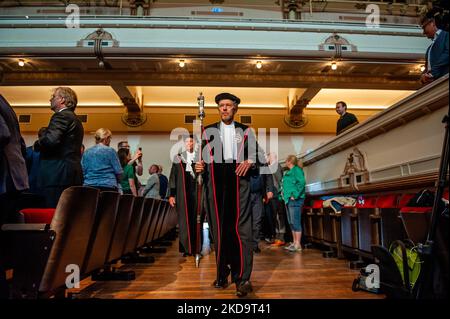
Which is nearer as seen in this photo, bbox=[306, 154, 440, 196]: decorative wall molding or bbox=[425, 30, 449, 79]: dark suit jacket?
bbox=[425, 30, 449, 79]: dark suit jacket

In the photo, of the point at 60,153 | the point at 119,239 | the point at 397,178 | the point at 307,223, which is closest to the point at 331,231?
the point at 307,223

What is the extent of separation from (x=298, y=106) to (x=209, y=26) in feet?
12.4

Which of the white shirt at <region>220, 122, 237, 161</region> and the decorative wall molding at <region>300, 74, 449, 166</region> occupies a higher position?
the decorative wall molding at <region>300, 74, 449, 166</region>

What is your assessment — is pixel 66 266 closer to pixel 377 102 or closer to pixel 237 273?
pixel 237 273

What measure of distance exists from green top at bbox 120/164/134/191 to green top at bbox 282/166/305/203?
217 cm

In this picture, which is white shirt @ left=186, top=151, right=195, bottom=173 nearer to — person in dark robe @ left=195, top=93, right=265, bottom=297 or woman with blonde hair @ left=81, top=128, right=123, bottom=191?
woman with blonde hair @ left=81, top=128, right=123, bottom=191

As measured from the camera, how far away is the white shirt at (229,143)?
2.57 metres

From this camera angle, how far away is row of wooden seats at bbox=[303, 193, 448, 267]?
5.72ft

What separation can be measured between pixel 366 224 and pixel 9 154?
9.24ft

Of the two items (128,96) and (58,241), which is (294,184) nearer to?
(58,241)

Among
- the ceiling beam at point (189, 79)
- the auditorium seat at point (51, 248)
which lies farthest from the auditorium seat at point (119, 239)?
the ceiling beam at point (189, 79)

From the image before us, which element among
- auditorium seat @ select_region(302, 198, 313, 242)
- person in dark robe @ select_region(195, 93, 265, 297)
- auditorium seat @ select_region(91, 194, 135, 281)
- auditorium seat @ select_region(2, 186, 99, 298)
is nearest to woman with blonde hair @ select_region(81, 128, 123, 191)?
auditorium seat @ select_region(91, 194, 135, 281)
